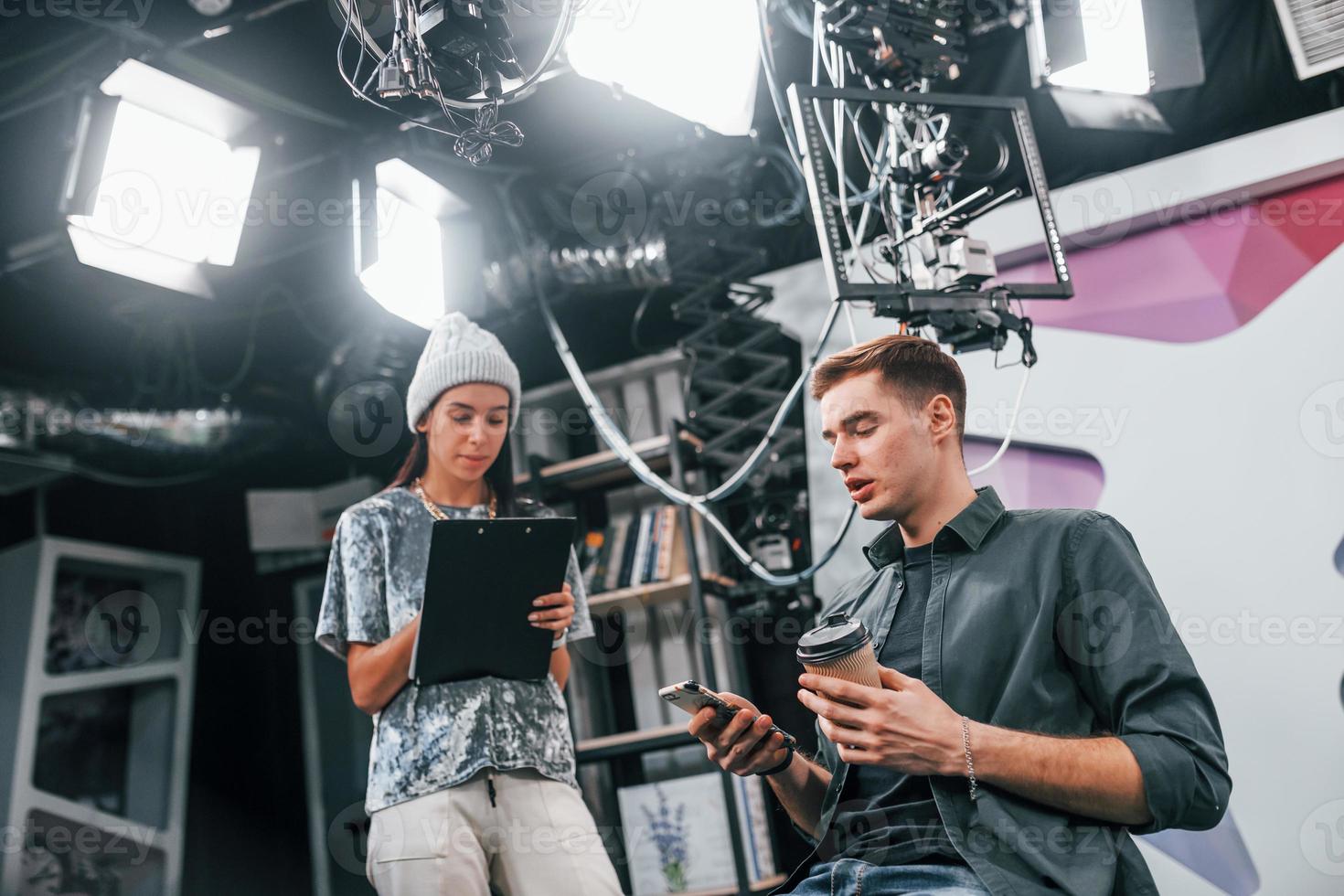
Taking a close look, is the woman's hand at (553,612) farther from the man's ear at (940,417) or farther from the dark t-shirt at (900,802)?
the man's ear at (940,417)

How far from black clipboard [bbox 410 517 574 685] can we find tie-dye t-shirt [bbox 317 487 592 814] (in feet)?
0.20

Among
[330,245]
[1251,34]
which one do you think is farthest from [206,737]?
[1251,34]

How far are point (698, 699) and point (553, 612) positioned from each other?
2.32 feet

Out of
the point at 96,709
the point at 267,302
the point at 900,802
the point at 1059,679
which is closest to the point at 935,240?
the point at 1059,679

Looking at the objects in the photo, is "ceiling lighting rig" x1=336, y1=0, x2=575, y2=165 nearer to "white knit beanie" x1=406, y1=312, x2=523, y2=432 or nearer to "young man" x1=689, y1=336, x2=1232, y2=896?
"white knit beanie" x1=406, y1=312, x2=523, y2=432

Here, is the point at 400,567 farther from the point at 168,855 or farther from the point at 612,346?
the point at 168,855

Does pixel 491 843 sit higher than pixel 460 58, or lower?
lower

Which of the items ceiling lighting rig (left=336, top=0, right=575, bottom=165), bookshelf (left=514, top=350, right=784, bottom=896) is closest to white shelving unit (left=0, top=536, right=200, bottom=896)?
bookshelf (left=514, top=350, right=784, bottom=896)

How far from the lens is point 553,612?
211cm

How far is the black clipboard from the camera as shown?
1927 millimetres

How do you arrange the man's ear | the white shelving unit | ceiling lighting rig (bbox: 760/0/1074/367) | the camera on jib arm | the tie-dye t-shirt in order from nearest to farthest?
the man's ear < the tie-dye t-shirt < ceiling lighting rig (bbox: 760/0/1074/367) < the camera on jib arm < the white shelving unit

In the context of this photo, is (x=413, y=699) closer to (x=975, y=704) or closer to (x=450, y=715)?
(x=450, y=715)

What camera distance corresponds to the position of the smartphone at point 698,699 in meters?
1.43

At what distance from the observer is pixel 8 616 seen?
14.1ft
